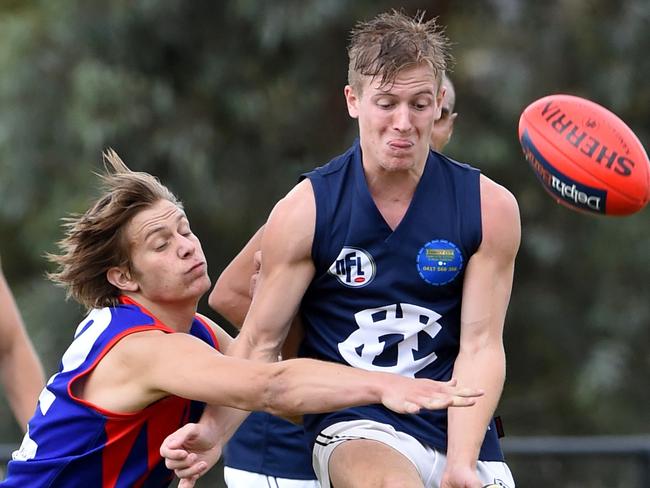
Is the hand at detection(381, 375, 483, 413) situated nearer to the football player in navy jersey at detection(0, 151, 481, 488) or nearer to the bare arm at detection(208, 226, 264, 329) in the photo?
the football player in navy jersey at detection(0, 151, 481, 488)

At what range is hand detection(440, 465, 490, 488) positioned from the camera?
4.75m

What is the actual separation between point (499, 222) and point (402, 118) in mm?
534

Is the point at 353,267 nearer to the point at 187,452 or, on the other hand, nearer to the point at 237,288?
the point at 187,452

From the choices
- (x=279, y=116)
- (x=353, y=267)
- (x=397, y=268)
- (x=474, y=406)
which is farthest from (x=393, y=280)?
(x=279, y=116)

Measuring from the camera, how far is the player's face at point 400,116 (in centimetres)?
486

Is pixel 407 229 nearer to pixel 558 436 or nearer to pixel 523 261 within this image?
pixel 523 261

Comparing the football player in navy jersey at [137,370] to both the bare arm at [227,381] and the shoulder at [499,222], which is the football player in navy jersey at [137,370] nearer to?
the bare arm at [227,381]

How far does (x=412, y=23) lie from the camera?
507cm

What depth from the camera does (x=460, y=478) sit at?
476cm

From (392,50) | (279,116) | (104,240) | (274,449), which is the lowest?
(279,116)

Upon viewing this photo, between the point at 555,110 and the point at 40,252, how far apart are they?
8.00 m

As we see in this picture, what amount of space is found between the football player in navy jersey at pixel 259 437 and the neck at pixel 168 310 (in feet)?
2.56

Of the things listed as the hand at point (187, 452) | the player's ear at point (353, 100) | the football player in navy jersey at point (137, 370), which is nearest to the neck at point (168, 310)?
the football player in navy jersey at point (137, 370)

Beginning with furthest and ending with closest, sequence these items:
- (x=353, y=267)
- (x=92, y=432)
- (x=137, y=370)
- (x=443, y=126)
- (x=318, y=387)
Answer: (x=443, y=126) → (x=353, y=267) → (x=92, y=432) → (x=137, y=370) → (x=318, y=387)
